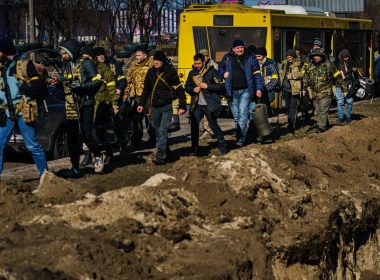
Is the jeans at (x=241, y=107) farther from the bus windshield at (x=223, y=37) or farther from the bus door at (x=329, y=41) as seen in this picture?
the bus door at (x=329, y=41)

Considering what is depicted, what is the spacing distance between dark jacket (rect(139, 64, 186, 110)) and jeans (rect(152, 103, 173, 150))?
Result: 85mm

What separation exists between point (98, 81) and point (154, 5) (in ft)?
88.5

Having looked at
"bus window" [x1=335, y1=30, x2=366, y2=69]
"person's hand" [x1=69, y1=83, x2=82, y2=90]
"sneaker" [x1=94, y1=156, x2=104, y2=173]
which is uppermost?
"bus window" [x1=335, y1=30, x2=366, y2=69]

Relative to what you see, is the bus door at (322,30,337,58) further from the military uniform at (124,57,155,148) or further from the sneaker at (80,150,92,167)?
the sneaker at (80,150,92,167)

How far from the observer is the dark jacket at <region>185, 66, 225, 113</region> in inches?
525

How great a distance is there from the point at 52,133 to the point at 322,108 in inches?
200

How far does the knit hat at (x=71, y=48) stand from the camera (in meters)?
11.4

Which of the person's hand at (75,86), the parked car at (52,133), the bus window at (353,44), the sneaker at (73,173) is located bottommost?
the sneaker at (73,173)

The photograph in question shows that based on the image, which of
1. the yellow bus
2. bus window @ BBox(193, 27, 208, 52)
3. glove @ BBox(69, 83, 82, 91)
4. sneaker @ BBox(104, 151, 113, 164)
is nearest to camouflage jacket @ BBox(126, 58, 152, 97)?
sneaker @ BBox(104, 151, 113, 164)

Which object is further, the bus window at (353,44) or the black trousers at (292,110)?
the bus window at (353,44)

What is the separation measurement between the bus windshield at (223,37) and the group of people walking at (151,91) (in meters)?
4.39

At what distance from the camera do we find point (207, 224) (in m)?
7.00

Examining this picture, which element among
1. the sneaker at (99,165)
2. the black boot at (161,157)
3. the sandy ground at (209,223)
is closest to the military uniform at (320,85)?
the black boot at (161,157)

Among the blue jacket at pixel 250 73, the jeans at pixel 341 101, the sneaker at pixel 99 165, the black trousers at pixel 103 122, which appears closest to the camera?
the sneaker at pixel 99 165
